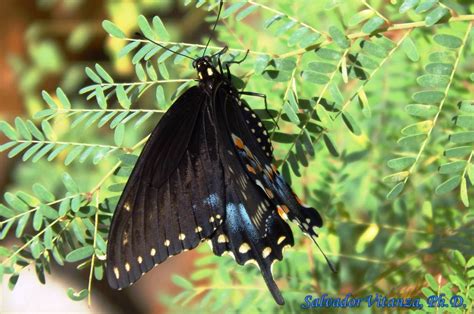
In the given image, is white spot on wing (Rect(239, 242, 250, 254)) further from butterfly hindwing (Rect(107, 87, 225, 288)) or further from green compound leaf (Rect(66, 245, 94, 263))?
green compound leaf (Rect(66, 245, 94, 263))

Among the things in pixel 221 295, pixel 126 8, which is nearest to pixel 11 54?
pixel 126 8

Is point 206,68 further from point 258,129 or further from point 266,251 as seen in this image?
point 266,251

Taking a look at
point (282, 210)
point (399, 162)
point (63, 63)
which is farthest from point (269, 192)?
point (63, 63)

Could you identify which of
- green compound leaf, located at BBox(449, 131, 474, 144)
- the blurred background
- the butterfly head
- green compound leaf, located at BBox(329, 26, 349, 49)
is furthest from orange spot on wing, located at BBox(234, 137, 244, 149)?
the blurred background

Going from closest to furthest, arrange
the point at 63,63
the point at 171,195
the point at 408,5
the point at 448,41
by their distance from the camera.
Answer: the point at 408,5
the point at 448,41
the point at 171,195
the point at 63,63

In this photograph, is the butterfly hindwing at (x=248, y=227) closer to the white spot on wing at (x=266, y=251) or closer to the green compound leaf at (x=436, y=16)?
the white spot on wing at (x=266, y=251)

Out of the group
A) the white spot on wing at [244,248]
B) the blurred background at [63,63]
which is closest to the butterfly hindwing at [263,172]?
the white spot on wing at [244,248]
